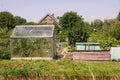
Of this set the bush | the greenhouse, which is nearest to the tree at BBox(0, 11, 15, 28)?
the bush

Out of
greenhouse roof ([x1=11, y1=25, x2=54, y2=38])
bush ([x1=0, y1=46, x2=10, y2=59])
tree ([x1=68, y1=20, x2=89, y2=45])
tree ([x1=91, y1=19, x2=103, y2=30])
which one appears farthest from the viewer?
tree ([x1=91, y1=19, x2=103, y2=30])

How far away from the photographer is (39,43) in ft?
62.0

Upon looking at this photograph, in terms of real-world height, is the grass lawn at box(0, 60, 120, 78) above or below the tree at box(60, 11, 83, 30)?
below

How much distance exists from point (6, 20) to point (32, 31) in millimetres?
35245

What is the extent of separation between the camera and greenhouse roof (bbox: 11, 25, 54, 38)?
756 inches

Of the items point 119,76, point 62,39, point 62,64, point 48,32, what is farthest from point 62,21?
point 119,76

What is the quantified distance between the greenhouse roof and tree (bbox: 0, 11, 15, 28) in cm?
3412

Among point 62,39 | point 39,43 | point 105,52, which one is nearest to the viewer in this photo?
point 105,52

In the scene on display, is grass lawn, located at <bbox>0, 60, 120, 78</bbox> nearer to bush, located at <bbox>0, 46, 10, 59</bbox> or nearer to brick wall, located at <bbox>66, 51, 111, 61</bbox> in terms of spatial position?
brick wall, located at <bbox>66, 51, 111, 61</bbox>

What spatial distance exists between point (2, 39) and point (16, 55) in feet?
17.0

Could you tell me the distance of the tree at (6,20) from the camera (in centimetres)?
5353

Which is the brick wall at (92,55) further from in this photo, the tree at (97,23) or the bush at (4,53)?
the tree at (97,23)

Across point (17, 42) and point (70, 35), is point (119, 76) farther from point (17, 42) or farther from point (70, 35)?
point (70, 35)

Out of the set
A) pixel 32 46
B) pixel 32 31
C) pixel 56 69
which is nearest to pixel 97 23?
pixel 32 31
